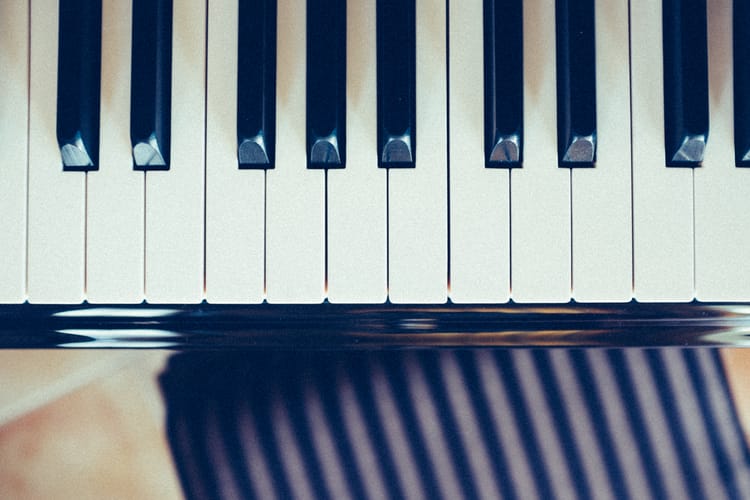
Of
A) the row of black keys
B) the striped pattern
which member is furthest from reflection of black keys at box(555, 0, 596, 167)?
the striped pattern

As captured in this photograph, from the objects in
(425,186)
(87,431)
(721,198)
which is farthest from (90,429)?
(721,198)

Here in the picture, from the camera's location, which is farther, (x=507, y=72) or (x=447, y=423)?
(x=447, y=423)

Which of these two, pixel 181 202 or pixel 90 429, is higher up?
pixel 181 202

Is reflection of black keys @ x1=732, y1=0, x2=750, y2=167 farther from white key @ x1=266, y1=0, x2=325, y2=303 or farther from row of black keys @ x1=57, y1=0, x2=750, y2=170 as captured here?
white key @ x1=266, y1=0, x2=325, y2=303

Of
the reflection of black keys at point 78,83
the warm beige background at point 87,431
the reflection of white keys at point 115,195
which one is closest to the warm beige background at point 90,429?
the warm beige background at point 87,431

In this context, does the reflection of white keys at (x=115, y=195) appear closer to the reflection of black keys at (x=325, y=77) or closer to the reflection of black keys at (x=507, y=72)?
the reflection of black keys at (x=325, y=77)

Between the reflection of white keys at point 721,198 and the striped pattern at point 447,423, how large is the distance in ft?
0.37

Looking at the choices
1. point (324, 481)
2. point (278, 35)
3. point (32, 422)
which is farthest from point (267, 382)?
point (278, 35)

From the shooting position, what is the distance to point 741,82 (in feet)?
1.88

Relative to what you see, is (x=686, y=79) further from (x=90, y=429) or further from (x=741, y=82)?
(x=90, y=429)

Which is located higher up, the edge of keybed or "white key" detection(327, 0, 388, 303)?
"white key" detection(327, 0, 388, 303)

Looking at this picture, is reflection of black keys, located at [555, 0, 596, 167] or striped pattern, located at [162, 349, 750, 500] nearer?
reflection of black keys, located at [555, 0, 596, 167]

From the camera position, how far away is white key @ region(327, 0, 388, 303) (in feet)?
1.89

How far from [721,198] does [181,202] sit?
0.51 meters
